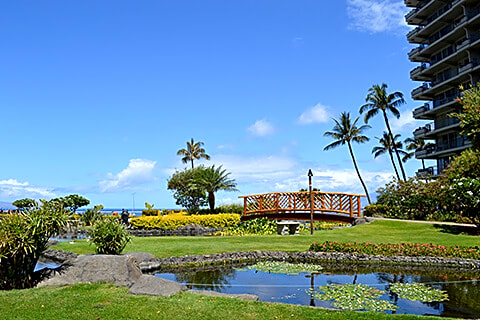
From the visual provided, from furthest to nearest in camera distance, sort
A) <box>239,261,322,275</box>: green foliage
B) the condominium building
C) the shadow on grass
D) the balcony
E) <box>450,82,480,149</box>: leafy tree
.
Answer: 1. the balcony
2. the condominium building
3. <box>450,82,480,149</box>: leafy tree
4. the shadow on grass
5. <box>239,261,322,275</box>: green foliage

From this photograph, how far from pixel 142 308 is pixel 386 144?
55.5 metres

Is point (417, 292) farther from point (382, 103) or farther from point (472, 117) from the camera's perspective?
point (382, 103)

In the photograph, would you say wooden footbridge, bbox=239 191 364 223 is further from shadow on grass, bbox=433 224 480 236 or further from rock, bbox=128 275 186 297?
rock, bbox=128 275 186 297

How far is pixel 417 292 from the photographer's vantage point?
9.66 meters

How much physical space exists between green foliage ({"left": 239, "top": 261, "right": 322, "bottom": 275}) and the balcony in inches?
1662

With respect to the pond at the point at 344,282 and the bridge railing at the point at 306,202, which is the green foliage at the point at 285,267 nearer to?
the pond at the point at 344,282

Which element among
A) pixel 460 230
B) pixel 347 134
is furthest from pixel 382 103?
pixel 460 230

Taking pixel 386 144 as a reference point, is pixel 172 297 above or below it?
below

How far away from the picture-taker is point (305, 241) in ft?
59.2

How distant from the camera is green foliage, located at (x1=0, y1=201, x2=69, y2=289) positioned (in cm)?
894

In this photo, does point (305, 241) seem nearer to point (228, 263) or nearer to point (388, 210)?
point (228, 263)

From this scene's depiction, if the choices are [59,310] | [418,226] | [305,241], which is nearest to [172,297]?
[59,310]

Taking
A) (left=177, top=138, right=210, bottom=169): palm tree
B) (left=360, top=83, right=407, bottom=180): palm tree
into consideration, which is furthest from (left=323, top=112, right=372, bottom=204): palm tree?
(left=177, top=138, right=210, bottom=169): palm tree

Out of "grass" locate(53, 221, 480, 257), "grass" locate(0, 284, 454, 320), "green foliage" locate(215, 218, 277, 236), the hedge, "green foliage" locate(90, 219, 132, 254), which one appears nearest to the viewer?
"grass" locate(0, 284, 454, 320)
